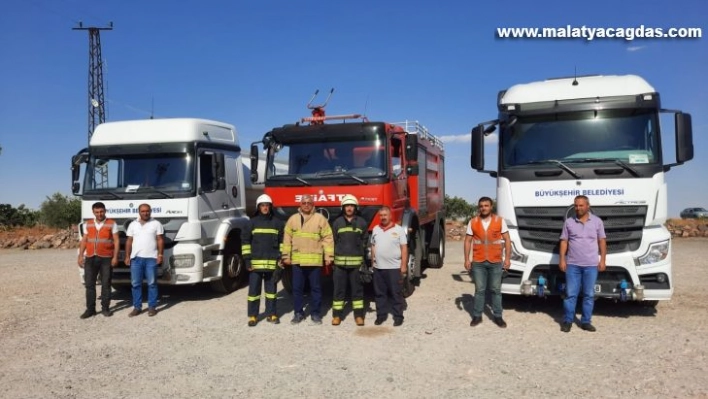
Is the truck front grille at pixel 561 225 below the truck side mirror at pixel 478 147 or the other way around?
below

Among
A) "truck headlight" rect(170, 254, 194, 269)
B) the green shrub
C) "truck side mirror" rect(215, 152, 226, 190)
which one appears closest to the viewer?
"truck headlight" rect(170, 254, 194, 269)

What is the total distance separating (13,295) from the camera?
8.79 meters

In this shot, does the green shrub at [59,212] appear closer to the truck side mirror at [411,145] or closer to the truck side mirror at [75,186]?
the truck side mirror at [75,186]

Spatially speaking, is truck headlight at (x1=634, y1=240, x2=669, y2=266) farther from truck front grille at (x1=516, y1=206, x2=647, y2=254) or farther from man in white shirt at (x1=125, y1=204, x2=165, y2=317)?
man in white shirt at (x1=125, y1=204, x2=165, y2=317)

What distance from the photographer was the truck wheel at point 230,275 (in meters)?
8.24

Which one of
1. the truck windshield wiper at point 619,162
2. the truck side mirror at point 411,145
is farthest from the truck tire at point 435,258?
the truck windshield wiper at point 619,162

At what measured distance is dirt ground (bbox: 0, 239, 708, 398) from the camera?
13.8 feet

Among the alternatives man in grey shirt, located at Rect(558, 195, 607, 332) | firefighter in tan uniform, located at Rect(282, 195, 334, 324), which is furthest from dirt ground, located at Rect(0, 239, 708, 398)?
firefighter in tan uniform, located at Rect(282, 195, 334, 324)

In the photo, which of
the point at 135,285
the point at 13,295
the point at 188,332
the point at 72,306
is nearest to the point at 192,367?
the point at 188,332

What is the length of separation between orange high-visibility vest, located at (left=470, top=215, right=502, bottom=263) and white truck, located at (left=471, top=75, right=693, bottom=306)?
54 cm

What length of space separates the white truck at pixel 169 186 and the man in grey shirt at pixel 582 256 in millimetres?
5313

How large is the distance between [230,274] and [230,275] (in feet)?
0.07

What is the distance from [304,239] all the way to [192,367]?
2076 mm

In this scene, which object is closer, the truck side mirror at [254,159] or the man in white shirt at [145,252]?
the man in white shirt at [145,252]
